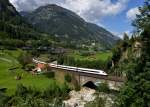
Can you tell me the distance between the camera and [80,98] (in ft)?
285

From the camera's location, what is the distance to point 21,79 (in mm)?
102438

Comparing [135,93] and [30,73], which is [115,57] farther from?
[135,93]

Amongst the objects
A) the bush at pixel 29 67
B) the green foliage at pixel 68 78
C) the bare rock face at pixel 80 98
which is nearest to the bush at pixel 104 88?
the bare rock face at pixel 80 98

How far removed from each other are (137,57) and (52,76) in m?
84.9

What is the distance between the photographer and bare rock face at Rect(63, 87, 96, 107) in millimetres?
80113

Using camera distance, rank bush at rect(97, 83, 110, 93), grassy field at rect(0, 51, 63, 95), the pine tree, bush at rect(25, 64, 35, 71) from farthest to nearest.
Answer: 1. bush at rect(25, 64, 35, 71)
2. grassy field at rect(0, 51, 63, 95)
3. bush at rect(97, 83, 110, 93)
4. the pine tree

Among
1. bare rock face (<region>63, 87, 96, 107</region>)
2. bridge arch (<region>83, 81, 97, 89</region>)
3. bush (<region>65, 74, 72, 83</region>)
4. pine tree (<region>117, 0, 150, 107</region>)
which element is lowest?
bare rock face (<region>63, 87, 96, 107</region>)

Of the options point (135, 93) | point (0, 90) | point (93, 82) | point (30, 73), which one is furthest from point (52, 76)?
point (135, 93)

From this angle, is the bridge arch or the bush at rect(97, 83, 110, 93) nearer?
the bush at rect(97, 83, 110, 93)

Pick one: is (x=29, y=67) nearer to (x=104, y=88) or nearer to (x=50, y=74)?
(x=50, y=74)

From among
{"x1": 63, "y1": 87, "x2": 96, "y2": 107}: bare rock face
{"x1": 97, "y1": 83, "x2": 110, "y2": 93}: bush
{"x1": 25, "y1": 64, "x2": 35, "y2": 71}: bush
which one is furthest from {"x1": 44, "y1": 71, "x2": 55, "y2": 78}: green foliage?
{"x1": 97, "y1": 83, "x2": 110, "y2": 93}: bush

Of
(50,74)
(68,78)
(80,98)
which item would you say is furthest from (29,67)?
(80,98)

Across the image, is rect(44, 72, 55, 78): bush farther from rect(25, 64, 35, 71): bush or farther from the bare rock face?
the bare rock face

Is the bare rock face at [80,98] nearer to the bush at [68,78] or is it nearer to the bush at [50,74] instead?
the bush at [68,78]
